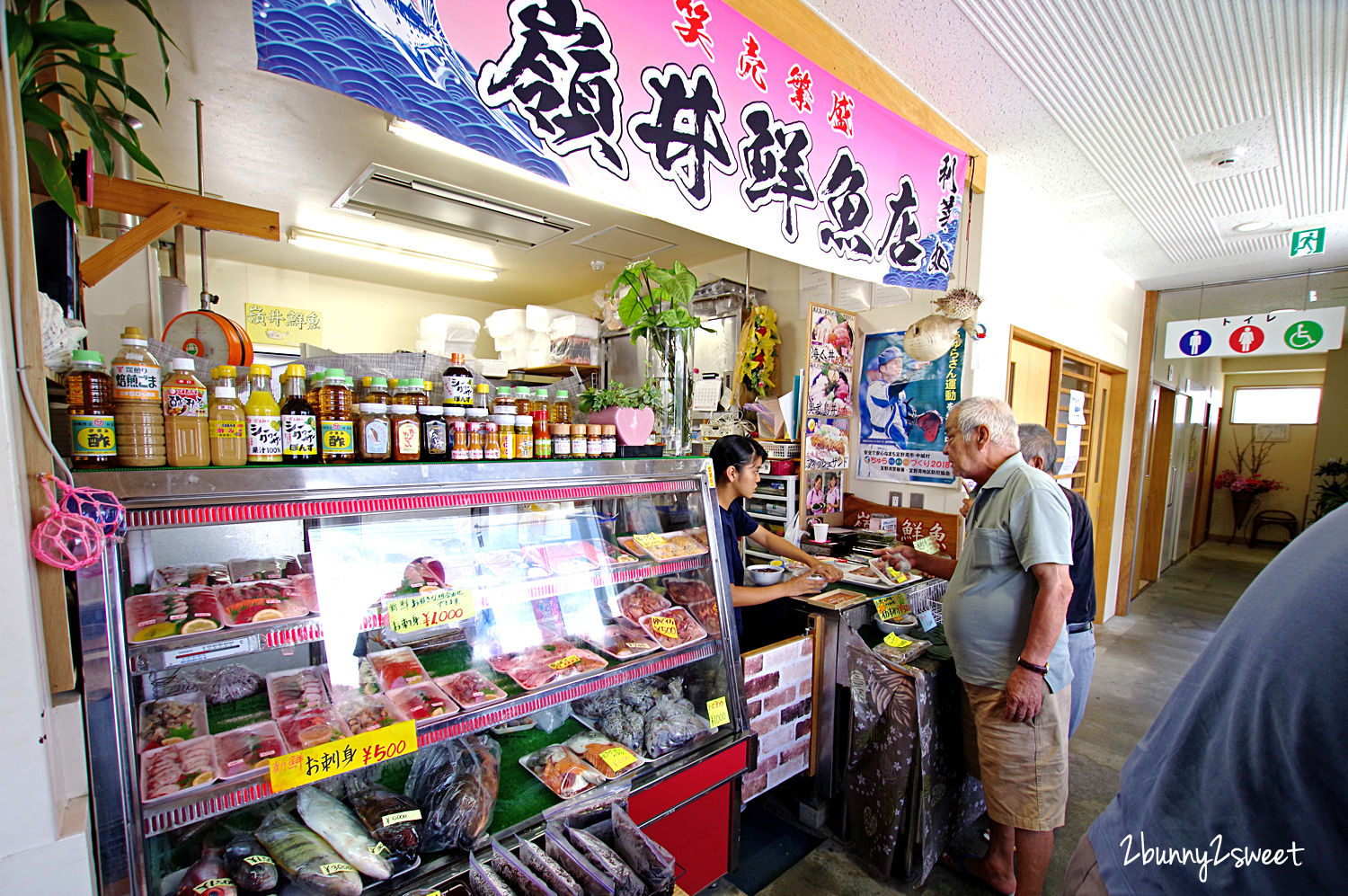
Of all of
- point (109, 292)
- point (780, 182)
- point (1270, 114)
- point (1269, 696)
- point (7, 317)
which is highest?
point (1270, 114)

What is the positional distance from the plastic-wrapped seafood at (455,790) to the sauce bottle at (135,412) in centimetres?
121

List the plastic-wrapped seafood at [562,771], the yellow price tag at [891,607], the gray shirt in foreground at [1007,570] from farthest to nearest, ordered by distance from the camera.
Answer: the yellow price tag at [891,607] → the gray shirt in foreground at [1007,570] → the plastic-wrapped seafood at [562,771]

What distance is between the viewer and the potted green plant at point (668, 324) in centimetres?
257

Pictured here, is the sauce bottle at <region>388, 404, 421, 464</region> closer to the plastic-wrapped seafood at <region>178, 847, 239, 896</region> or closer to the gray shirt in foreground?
the plastic-wrapped seafood at <region>178, 847, 239, 896</region>

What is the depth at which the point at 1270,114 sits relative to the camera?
3.42 meters

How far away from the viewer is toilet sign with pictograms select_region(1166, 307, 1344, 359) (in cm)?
517

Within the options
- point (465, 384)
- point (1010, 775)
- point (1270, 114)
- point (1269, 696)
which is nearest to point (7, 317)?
point (465, 384)

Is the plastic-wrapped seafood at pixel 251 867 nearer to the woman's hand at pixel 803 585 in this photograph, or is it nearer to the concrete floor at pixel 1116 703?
the concrete floor at pixel 1116 703

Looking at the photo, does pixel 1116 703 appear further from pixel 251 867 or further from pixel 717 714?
pixel 251 867

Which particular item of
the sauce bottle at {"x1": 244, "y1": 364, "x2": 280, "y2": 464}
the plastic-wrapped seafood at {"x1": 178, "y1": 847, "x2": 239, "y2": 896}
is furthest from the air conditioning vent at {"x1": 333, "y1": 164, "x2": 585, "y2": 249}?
the plastic-wrapped seafood at {"x1": 178, "y1": 847, "x2": 239, "y2": 896}

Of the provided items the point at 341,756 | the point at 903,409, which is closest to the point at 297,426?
the point at 341,756

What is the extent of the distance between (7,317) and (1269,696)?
232 centimetres

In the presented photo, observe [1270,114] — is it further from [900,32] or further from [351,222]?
[351,222]

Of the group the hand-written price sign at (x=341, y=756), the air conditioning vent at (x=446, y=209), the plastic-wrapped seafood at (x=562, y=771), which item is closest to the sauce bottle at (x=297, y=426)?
the hand-written price sign at (x=341, y=756)
